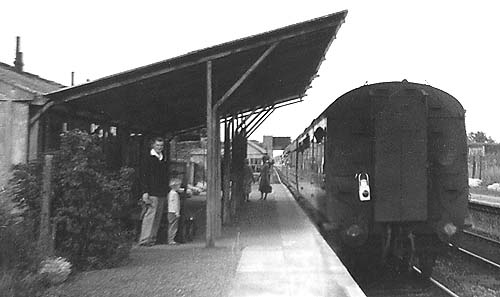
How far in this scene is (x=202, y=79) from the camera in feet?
43.8

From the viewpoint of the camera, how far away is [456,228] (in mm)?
10180

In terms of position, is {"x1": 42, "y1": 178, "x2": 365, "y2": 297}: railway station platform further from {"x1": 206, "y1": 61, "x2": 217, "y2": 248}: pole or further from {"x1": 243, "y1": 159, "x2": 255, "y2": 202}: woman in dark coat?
{"x1": 243, "y1": 159, "x2": 255, "y2": 202}: woman in dark coat

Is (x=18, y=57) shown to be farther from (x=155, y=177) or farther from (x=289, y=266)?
(x=289, y=266)

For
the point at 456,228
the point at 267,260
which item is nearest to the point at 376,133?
the point at 456,228

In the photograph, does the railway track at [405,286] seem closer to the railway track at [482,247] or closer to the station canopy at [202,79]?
the railway track at [482,247]

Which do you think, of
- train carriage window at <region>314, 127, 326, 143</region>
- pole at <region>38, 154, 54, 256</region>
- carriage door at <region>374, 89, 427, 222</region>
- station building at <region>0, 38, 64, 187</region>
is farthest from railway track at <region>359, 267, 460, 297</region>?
station building at <region>0, 38, 64, 187</region>

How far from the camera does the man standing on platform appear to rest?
37.5ft

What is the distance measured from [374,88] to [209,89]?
292 cm

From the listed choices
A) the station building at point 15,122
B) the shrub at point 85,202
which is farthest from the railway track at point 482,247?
the station building at point 15,122

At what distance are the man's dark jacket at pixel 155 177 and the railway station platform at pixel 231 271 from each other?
3.38ft

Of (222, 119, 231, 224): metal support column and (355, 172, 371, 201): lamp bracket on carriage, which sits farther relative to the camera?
(222, 119, 231, 224): metal support column

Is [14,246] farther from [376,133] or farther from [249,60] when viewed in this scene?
[249,60]

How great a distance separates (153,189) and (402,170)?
4.38m

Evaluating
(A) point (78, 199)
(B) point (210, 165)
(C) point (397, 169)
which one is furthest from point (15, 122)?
(C) point (397, 169)
